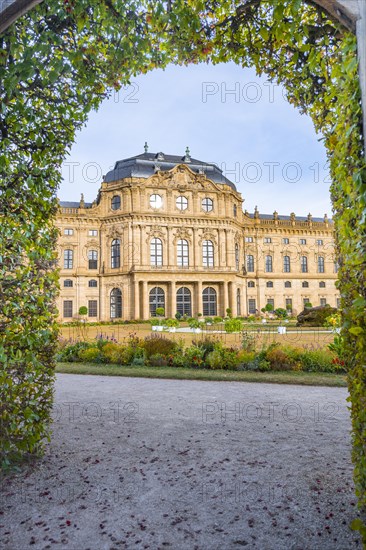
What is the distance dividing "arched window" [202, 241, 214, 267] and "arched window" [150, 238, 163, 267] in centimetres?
511

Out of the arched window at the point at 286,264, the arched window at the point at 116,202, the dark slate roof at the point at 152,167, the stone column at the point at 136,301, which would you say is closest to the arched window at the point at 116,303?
the stone column at the point at 136,301

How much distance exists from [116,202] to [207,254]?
12151mm

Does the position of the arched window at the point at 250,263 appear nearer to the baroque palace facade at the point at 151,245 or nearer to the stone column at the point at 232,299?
the baroque palace facade at the point at 151,245

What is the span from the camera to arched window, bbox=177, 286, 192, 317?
40719 mm

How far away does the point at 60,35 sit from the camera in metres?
3.69

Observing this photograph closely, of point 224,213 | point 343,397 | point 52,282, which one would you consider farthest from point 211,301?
point 52,282

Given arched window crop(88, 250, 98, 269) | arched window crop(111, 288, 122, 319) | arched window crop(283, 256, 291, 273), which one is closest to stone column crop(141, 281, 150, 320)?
arched window crop(111, 288, 122, 319)

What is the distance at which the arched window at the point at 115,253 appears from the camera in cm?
4088

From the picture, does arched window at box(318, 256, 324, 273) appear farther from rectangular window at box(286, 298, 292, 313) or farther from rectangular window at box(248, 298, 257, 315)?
rectangular window at box(248, 298, 257, 315)

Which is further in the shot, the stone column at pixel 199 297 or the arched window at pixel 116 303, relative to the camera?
the stone column at pixel 199 297

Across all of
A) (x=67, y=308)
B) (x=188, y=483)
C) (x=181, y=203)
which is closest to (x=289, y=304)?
(x=181, y=203)

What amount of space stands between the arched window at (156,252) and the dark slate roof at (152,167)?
7.93 metres

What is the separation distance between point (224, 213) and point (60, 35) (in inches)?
→ 1578

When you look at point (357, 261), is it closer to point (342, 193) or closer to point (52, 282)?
point (342, 193)
